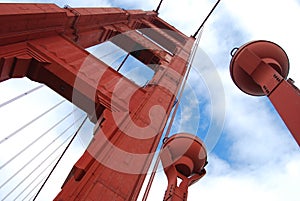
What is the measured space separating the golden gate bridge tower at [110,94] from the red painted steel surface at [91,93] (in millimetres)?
11

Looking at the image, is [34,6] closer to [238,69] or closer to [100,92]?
[100,92]

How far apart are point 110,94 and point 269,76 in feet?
9.01

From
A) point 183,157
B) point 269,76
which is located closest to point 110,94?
point 183,157

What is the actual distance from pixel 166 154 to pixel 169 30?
975cm

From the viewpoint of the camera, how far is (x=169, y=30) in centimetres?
1310

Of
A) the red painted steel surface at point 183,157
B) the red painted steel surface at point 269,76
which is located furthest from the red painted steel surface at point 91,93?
the red painted steel surface at point 269,76

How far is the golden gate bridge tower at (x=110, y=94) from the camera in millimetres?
2412

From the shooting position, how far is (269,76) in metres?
2.17

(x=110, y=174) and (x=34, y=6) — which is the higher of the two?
(x=34, y=6)

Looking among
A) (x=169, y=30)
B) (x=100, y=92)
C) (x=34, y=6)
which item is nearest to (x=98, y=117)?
(x=100, y=92)

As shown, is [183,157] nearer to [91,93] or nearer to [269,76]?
[91,93]

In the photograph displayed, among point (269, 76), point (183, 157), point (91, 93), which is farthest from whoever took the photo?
point (91, 93)

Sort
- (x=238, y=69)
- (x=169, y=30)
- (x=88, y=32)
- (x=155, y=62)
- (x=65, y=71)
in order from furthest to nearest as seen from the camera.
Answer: (x=169, y=30) → (x=155, y=62) → (x=88, y=32) → (x=65, y=71) → (x=238, y=69)

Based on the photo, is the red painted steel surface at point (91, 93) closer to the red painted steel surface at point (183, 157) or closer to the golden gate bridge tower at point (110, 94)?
the golden gate bridge tower at point (110, 94)
